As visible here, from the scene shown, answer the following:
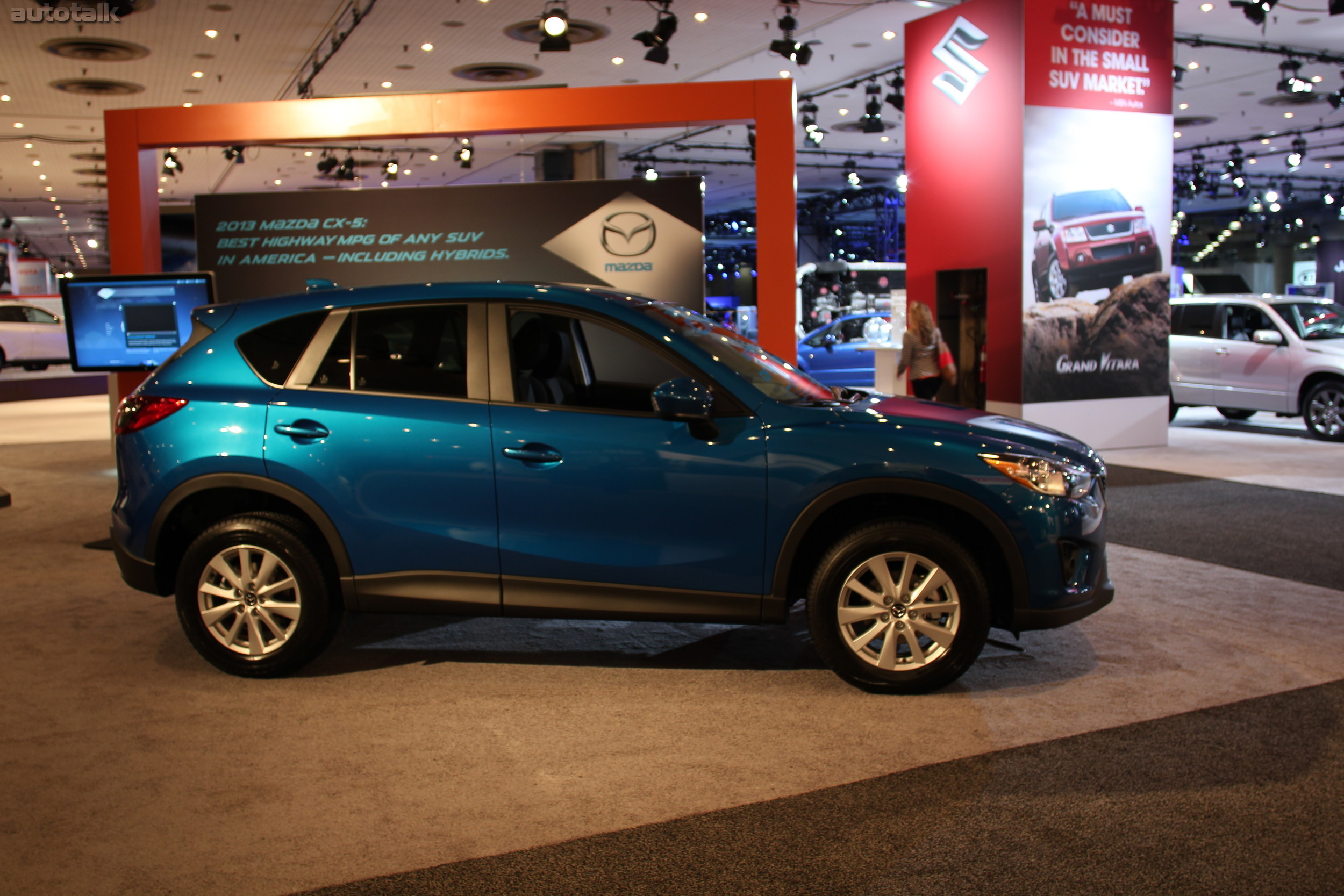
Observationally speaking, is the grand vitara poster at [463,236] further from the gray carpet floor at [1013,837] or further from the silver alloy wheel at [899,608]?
the gray carpet floor at [1013,837]

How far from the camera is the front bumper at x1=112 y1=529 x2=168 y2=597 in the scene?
4.25m

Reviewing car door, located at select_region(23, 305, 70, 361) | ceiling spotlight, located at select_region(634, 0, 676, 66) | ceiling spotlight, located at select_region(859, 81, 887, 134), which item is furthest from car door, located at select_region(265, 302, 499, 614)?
car door, located at select_region(23, 305, 70, 361)

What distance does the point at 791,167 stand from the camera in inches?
295

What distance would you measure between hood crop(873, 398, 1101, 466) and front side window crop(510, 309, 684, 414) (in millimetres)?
895

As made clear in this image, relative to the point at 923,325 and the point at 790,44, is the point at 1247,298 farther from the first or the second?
the point at 790,44

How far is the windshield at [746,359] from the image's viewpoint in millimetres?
4098

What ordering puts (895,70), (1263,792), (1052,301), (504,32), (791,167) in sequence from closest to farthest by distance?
(1263,792) < (791,167) < (1052,301) < (504,32) < (895,70)

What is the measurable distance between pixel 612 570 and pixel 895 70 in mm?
16323

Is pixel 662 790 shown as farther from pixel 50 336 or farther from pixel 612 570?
pixel 50 336

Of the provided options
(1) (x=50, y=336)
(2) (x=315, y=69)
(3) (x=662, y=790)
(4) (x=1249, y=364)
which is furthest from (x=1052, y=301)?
(1) (x=50, y=336)

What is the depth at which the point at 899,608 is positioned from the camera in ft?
12.5

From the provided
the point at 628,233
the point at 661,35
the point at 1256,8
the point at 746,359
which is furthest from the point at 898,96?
the point at 746,359

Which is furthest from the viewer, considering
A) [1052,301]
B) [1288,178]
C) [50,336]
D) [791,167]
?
[1288,178]

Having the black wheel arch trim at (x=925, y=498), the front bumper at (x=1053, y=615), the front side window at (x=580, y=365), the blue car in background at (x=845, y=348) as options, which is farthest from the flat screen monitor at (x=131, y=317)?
the blue car in background at (x=845, y=348)
